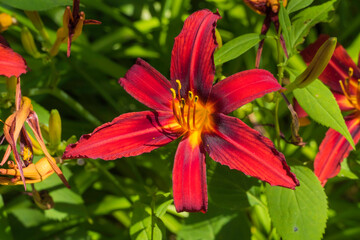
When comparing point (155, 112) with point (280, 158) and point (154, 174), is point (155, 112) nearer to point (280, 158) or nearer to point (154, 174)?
point (280, 158)

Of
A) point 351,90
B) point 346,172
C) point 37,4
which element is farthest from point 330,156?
point 37,4

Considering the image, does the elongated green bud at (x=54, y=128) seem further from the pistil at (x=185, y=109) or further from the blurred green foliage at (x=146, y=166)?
the pistil at (x=185, y=109)

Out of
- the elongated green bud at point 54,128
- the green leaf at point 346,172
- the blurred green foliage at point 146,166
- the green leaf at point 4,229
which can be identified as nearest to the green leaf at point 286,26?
the blurred green foliage at point 146,166

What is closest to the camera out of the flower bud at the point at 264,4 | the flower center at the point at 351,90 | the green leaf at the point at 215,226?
the flower bud at the point at 264,4

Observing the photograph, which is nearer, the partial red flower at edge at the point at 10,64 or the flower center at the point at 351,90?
the partial red flower at edge at the point at 10,64

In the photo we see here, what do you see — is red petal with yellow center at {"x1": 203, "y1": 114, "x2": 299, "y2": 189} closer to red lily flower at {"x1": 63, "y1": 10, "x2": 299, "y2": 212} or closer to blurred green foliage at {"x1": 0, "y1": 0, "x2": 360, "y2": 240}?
red lily flower at {"x1": 63, "y1": 10, "x2": 299, "y2": 212}

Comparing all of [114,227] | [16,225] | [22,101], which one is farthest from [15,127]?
[114,227]

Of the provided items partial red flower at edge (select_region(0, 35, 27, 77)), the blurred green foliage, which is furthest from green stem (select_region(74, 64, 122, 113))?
partial red flower at edge (select_region(0, 35, 27, 77))
